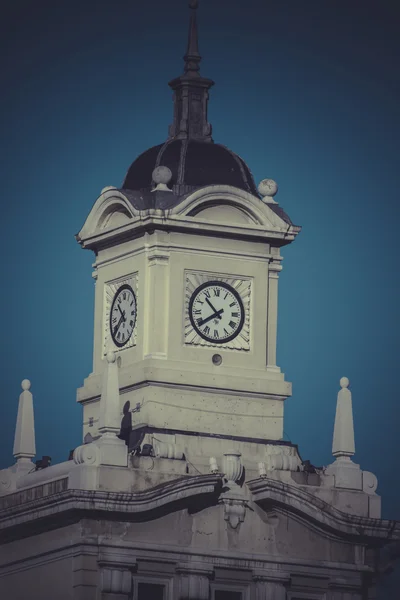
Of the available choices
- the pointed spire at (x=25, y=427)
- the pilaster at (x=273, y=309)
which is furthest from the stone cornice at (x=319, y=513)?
the pointed spire at (x=25, y=427)

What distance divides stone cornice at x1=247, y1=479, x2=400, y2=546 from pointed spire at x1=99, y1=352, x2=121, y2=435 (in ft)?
13.1

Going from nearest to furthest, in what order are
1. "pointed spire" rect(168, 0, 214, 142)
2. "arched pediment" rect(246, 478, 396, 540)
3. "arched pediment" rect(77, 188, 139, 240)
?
"arched pediment" rect(246, 478, 396, 540), "arched pediment" rect(77, 188, 139, 240), "pointed spire" rect(168, 0, 214, 142)

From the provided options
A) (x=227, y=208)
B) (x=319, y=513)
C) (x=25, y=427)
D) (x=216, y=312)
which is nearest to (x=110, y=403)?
(x=25, y=427)

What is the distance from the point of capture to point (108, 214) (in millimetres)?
80875

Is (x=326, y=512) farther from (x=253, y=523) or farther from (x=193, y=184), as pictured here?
(x=193, y=184)

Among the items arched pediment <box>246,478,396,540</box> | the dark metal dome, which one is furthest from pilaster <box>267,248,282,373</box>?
arched pediment <box>246,478,396,540</box>

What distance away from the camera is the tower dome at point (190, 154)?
80.2 metres

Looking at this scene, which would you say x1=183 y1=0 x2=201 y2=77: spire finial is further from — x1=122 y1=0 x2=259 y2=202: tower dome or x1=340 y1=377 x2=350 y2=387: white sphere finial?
x1=340 y1=377 x2=350 y2=387: white sphere finial

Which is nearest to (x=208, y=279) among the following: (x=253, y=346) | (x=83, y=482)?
(x=253, y=346)

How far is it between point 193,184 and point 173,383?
535cm

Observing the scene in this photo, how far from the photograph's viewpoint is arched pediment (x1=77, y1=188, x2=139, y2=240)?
261 feet

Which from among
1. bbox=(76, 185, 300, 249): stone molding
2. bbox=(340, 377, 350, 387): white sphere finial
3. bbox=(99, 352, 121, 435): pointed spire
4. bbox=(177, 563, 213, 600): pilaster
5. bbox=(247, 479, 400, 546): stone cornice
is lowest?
bbox=(177, 563, 213, 600): pilaster

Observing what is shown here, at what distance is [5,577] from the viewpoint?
78625 mm

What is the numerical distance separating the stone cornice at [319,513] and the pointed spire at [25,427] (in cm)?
641
